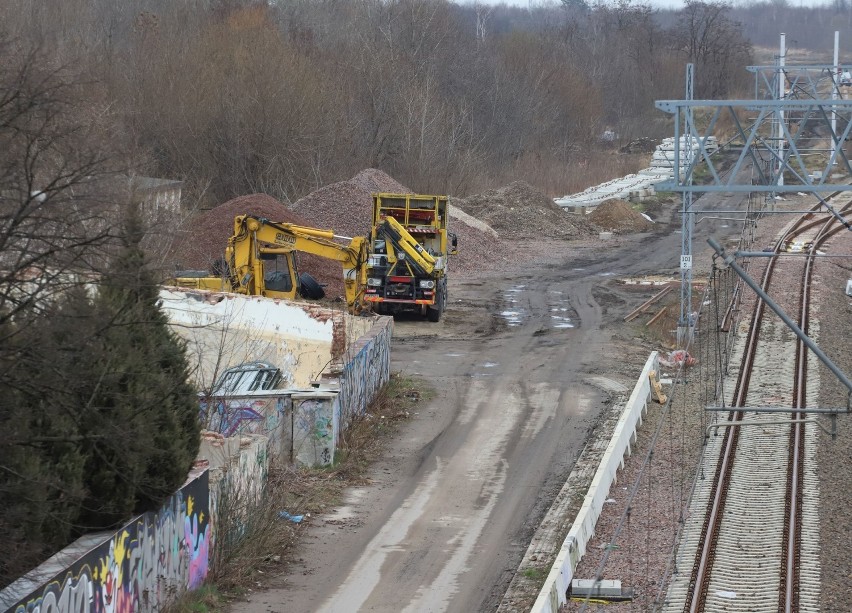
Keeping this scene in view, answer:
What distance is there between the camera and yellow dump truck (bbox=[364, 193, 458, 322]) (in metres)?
33.1

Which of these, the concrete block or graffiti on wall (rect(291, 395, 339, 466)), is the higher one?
graffiti on wall (rect(291, 395, 339, 466))

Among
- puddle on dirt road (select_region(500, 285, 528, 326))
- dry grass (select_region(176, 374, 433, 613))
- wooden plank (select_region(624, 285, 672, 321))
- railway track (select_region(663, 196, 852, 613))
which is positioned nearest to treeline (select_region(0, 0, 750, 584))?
dry grass (select_region(176, 374, 433, 613))

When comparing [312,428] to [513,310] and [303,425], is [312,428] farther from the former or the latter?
[513,310]

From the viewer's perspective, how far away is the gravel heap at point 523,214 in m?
57.1

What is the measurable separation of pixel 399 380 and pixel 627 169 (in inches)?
2397

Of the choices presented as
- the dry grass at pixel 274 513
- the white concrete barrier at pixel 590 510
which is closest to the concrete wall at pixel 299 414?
the dry grass at pixel 274 513

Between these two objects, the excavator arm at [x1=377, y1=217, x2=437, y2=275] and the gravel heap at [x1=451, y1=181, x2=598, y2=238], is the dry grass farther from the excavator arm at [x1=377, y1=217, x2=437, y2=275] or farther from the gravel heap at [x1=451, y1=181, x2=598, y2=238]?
the gravel heap at [x1=451, y1=181, x2=598, y2=238]

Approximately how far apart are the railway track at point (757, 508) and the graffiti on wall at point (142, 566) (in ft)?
19.5

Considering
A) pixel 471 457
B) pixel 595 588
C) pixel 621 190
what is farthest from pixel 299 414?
pixel 621 190

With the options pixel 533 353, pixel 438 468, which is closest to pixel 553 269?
pixel 533 353

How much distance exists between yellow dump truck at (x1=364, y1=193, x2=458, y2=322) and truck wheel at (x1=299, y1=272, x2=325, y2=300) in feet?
8.86

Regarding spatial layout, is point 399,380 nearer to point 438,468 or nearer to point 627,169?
point 438,468

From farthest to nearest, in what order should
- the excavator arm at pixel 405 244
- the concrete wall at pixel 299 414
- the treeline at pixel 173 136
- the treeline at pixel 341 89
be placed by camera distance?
the treeline at pixel 341 89 → the excavator arm at pixel 405 244 → the concrete wall at pixel 299 414 → the treeline at pixel 173 136

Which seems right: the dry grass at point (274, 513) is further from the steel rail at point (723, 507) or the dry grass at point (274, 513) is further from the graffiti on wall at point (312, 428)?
the steel rail at point (723, 507)
